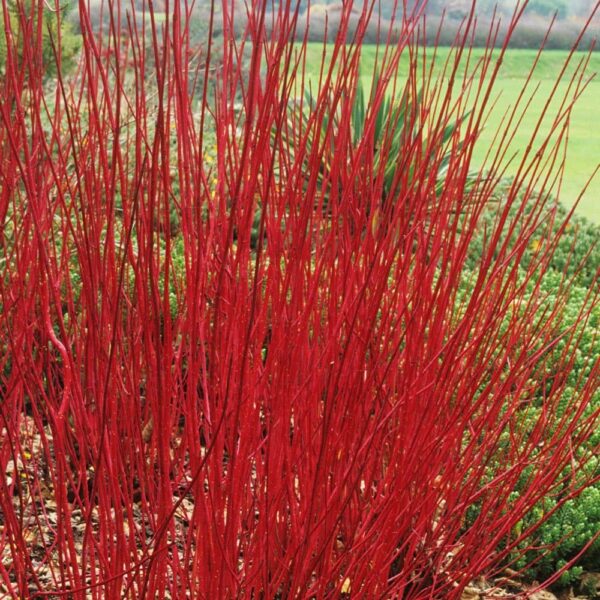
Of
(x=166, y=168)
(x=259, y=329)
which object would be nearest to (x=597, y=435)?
(x=259, y=329)

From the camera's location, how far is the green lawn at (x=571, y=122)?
1082cm

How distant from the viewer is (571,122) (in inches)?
646

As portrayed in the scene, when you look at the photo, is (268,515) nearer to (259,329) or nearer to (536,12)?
(259,329)

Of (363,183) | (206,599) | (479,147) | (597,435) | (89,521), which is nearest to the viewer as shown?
(89,521)

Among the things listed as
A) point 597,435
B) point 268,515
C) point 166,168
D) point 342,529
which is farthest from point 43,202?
point 597,435

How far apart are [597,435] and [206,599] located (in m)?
1.92

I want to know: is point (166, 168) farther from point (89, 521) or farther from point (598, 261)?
point (598, 261)

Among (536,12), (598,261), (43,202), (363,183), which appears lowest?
(536,12)

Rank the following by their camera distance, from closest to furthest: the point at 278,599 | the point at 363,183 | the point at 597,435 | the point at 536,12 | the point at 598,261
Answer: the point at 363,183
the point at 278,599
the point at 597,435
the point at 598,261
the point at 536,12

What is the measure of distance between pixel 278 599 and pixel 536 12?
109 feet

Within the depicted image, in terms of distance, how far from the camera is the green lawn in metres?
10.8

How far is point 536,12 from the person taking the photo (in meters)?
32.3

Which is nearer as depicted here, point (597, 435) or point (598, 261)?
point (597, 435)

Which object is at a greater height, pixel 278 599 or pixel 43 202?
pixel 43 202
